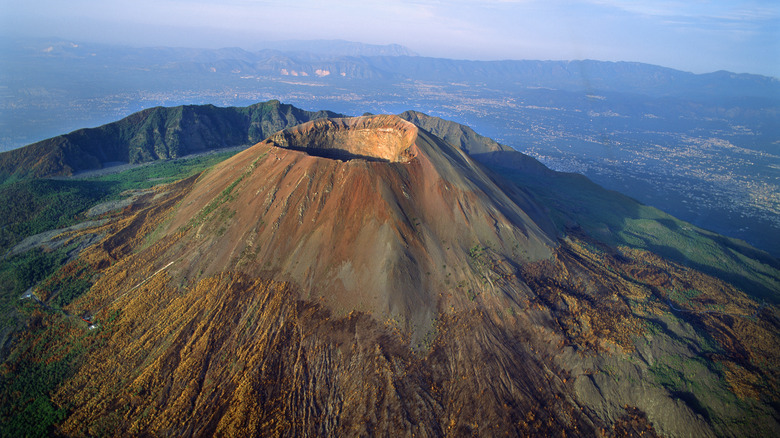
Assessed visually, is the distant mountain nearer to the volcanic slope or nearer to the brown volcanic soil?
the volcanic slope

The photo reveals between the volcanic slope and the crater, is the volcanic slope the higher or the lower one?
the lower one

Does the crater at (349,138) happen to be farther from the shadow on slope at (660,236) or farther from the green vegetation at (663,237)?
the shadow on slope at (660,236)

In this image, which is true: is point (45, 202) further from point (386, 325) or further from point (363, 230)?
point (386, 325)

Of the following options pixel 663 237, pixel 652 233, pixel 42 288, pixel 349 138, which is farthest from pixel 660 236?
pixel 42 288

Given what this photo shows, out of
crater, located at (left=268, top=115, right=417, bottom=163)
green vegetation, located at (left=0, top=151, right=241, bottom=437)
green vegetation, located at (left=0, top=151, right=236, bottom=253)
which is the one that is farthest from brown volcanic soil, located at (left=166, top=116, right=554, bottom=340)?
green vegetation, located at (left=0, top=151, right=236, bottom=253)

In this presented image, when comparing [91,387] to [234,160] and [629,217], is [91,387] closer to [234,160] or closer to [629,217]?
[234,160]

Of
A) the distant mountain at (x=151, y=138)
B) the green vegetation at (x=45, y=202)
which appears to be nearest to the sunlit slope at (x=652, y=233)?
the green vegetation at (x=45, y=202)
